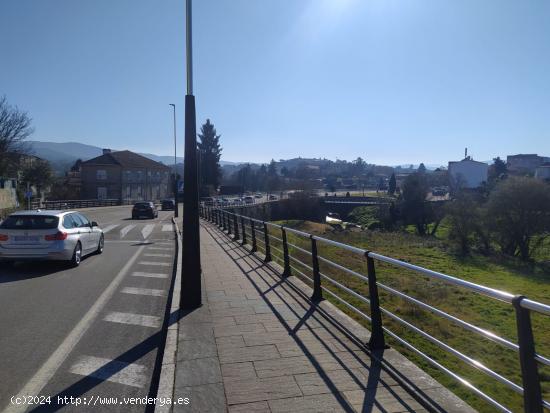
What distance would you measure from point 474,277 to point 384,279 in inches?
614

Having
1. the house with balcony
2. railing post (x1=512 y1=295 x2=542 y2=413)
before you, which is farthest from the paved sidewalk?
the house with balcony

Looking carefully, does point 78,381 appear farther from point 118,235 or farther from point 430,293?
point 118,235

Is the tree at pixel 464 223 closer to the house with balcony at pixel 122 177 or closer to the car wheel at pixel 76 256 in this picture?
the car wheel at pixel 76 256

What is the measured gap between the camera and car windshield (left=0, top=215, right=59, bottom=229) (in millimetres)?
11906

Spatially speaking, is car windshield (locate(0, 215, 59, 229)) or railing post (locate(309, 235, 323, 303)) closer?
railing post (locate(309, 235, 323, 303))

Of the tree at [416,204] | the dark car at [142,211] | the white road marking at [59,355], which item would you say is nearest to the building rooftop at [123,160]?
the dark car at [142,211]

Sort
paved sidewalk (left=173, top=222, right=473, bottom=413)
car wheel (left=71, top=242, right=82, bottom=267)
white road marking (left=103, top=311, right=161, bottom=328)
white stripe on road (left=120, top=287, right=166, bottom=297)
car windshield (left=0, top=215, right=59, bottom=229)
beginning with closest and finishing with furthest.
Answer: paved sidewalk (left=173, top=222, right=473, bottom=413)
white road marking (left=103, top=311, right=161, bottom=328)
white stripe on road (left=120, top=287, right=166, bottom=297)
car windshield (left=0, top=215, right=59, bottom=229)
car wheel (left=71, top=242, right=82, bottom=267)

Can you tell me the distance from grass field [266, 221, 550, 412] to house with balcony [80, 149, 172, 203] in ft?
184

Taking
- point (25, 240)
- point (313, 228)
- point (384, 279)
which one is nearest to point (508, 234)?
point (313, 228)

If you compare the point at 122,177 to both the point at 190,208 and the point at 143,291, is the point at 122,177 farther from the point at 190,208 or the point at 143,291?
the point at 190,208

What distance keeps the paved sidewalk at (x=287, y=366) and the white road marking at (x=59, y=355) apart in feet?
4.23

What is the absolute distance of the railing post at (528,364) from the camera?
304 cm

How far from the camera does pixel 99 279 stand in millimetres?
10820

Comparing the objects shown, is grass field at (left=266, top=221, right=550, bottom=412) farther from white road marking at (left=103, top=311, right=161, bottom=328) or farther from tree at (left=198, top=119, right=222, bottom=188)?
tree at (left=198, top=119, right=222, bottom=188)
